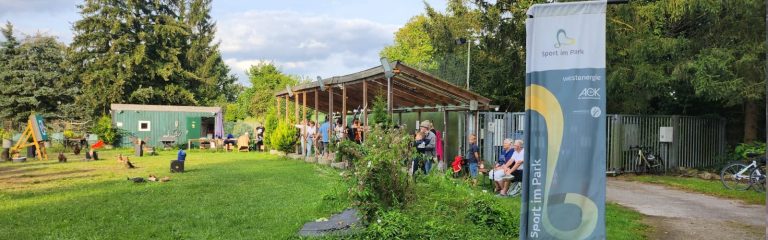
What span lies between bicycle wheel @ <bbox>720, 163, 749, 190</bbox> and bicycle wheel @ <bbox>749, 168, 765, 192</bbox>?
114 millimetres

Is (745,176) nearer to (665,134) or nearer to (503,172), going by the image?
(665,134)

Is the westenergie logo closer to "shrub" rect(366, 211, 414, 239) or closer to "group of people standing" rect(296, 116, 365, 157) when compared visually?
"shrub" rect(366, 211, 414, 239)

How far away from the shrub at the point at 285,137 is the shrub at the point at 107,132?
13.3 meters

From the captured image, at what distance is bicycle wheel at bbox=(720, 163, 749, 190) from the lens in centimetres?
1172

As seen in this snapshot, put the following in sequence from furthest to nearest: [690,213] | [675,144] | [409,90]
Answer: [675,144], [409,90], [690,213]

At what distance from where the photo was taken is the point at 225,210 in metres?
7.91

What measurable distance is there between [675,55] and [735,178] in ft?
12.9

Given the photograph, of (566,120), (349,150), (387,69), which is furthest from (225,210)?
(566,120)

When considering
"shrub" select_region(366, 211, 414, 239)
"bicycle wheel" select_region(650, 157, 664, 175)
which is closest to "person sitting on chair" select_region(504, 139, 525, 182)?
"shrub" select_region(366, 211, 414, 239)

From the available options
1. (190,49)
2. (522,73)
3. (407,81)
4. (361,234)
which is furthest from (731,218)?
(190,49)

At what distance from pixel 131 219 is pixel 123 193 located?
2.87 m

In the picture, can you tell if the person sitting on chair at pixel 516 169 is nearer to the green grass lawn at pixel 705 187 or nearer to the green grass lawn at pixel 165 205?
the green grass lawn at pixel 165 205

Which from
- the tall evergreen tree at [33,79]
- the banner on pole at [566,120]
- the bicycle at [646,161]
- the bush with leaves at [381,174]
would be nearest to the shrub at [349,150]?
the bush with leaves at [381,174]

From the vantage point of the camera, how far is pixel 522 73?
67.9ft
